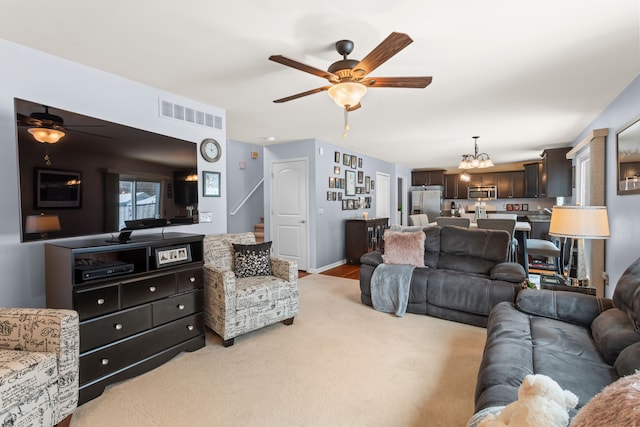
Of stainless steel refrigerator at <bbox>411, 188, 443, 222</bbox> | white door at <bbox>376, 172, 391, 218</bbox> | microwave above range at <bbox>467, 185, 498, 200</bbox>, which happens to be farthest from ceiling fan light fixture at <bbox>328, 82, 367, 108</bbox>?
microwave above range at <bbox>467, 185, 498, 200</bbox>

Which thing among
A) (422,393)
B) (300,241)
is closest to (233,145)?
(300,241)

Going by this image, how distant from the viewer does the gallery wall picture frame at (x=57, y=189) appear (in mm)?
1930

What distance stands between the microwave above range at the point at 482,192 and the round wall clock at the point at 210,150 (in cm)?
811

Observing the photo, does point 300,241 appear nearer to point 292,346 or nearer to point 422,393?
point 292,346

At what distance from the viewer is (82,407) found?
1887 millimetres

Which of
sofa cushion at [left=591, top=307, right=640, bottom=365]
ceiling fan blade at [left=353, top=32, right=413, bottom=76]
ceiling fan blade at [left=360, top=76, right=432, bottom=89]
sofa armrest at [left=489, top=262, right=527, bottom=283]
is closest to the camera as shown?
sofa cushion at [left=591, top=307, right=640, bottom=365]

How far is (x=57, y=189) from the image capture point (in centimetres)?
200

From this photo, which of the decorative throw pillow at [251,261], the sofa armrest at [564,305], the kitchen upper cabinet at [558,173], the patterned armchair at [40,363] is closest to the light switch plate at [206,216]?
the decorative throw pillow at [251,261]

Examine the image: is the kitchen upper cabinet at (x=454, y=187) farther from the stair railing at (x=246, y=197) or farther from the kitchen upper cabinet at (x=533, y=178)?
the stair railing at (x=246, y=197)

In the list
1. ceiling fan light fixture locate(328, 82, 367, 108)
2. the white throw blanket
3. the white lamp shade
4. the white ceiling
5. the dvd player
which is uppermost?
the white ceiling

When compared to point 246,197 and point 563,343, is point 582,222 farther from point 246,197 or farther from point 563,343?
point 246,197

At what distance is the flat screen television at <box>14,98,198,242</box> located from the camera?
6.26 ft

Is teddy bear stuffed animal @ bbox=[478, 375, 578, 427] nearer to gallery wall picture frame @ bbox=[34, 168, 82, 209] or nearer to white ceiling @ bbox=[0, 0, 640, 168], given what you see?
white ceiling @ bbox=[0, 0, 640, 168]

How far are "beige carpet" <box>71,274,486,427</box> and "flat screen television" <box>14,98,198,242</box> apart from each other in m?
1.17
